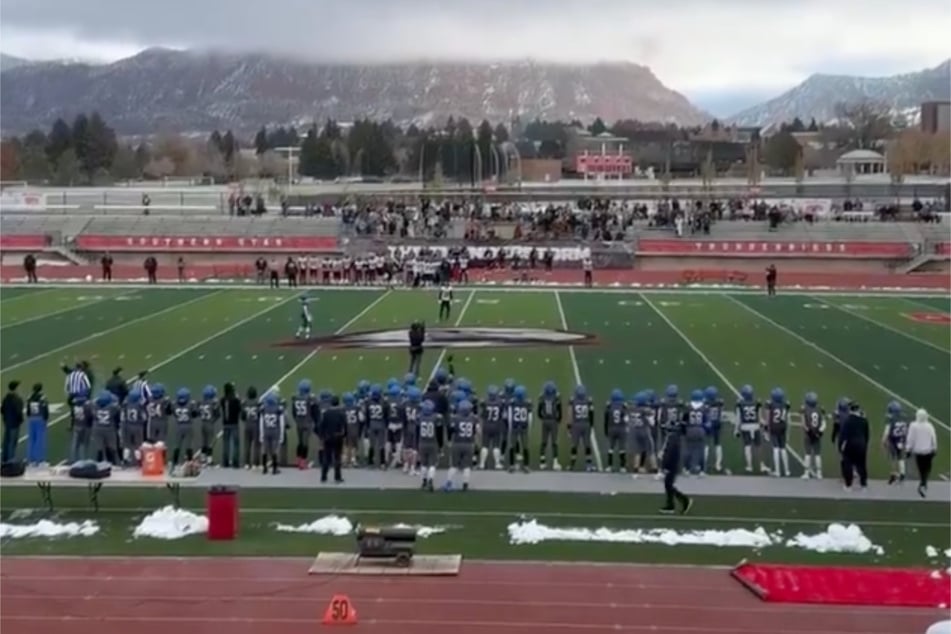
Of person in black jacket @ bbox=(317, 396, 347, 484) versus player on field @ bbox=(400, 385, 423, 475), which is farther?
player on field @ bbox=(400, 385, 423, 475)

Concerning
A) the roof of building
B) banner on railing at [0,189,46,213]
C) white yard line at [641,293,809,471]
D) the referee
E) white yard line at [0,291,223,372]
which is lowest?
white yard line at [641,293,809,471]

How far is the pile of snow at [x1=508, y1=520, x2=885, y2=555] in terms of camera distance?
13.0 meters

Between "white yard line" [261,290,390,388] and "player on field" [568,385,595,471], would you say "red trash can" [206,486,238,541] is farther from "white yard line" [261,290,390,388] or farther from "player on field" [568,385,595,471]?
"white yard line" [261,290,390,388]

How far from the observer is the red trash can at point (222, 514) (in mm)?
13055

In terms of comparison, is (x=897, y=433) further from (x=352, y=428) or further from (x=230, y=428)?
(x=230, y=428)

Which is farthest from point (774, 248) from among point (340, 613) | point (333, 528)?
point (340, 613)

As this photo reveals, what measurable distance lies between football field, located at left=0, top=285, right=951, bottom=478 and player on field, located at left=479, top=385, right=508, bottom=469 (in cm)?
77

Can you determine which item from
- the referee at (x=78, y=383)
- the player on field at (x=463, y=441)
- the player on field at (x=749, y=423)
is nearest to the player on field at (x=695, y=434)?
the player on field at (x=749, y=423)

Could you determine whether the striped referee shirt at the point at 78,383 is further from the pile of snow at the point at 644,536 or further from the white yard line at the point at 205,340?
the pile of snow at the point at 644,536

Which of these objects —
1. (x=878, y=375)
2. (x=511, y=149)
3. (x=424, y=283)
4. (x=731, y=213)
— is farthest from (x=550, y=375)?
(x=511, y=149)

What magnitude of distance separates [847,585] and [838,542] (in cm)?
138

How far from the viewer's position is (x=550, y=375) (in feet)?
76.2

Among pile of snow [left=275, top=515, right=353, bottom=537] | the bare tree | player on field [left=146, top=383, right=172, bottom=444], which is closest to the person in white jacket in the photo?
pile of snow [left=275, top=515, right=353, bottom=537]

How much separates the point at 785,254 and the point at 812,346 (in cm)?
2241
